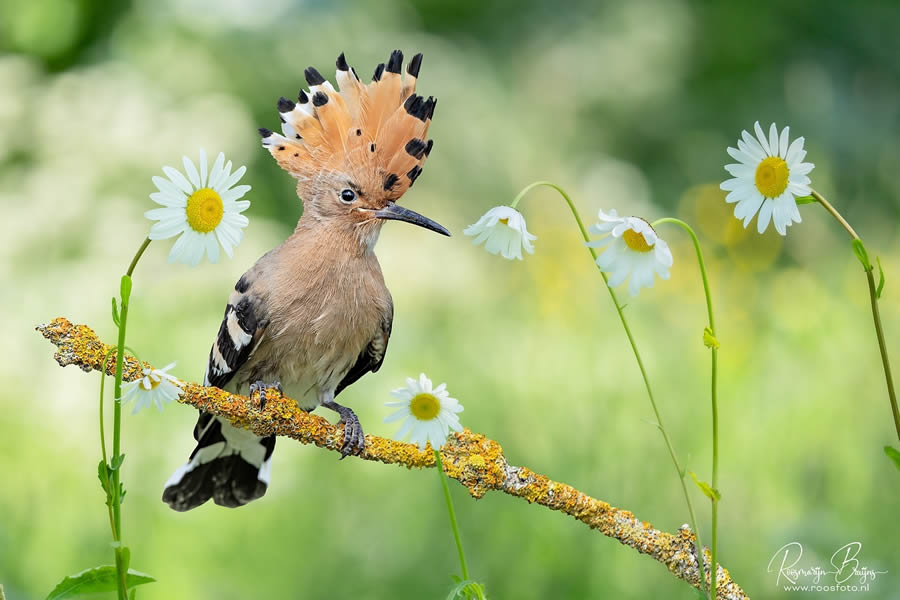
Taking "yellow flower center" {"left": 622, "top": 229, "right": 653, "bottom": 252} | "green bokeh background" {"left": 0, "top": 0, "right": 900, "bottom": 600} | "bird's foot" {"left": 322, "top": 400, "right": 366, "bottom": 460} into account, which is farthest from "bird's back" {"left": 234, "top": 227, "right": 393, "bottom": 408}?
"green bokeh background" {"left": 0, "top": 0, "right": 900, "bottom": 600}

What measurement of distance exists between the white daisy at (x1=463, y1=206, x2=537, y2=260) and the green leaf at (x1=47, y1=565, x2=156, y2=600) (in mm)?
485

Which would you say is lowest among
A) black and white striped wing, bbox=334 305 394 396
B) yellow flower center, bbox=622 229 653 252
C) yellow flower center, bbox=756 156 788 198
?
yellow flower center, bbox=622 229 653 252

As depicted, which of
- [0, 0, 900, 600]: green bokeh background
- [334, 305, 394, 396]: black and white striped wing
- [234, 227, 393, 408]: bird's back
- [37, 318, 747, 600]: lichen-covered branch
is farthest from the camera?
[0, 0, 900, 600]: green bokeh background

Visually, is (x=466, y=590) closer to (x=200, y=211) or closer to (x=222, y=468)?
(x=200, y=211)

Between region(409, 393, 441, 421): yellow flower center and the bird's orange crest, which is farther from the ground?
the bird's orange crest

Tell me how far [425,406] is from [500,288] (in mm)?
2596

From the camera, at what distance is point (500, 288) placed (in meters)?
3.59

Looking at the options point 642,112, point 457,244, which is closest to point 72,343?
point 457,244

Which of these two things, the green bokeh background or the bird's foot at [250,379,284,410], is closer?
the bird's foot at [250,379,284,410]

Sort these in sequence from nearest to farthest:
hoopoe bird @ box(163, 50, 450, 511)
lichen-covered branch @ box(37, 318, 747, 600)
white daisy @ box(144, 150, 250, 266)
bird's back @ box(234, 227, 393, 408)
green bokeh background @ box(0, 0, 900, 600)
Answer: white daisy @ box(144, 150, 250, 266) → lichen-covered branch @ box(37, 318, 747, 600) → hoopoe bird @ box(163, 50, 450, 511) → bird's back @ box(234, 227, 393, 408) → green bokeh background @ box(0, 0, 900, 600)

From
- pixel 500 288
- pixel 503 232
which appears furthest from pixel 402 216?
pixel 500 288

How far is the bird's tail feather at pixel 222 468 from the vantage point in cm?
148

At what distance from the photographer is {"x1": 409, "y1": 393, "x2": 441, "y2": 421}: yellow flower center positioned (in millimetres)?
1005

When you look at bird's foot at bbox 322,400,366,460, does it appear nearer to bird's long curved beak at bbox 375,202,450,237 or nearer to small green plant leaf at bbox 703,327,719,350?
bird's long curved beak at bbox 375,202,450,237
